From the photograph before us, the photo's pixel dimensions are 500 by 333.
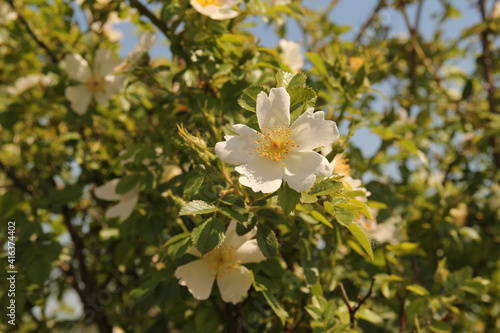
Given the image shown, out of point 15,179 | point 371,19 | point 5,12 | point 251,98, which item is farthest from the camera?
point 371,19

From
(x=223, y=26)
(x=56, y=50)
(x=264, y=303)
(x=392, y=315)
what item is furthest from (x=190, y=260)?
(x=56, y=50)

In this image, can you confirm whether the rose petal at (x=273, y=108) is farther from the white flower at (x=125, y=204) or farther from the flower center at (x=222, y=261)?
the white flower at (x=125, y=204)

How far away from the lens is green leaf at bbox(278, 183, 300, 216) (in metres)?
0.91

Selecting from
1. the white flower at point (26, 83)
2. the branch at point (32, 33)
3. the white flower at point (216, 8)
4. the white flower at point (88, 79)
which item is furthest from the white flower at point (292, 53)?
the white flower at point (26, 83)

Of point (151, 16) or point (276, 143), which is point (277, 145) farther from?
point (151, 16)

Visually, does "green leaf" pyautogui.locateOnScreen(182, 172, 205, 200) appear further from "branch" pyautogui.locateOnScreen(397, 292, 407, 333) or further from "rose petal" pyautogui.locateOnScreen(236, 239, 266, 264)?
"branch" pyautogui.locateOnScreen(397, 292, 407, 333)

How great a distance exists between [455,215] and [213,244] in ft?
3.84

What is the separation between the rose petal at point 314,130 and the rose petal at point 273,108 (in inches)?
1.2

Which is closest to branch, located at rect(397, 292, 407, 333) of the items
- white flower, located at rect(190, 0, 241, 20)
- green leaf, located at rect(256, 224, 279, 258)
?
green leaf, located at rect(256, 224, 279, 258)

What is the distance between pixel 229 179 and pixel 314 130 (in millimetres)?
201

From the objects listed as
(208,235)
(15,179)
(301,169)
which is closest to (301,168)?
(301,169)

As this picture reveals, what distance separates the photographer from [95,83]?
174 cm

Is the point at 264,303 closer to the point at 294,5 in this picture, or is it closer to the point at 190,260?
the point at 190,260

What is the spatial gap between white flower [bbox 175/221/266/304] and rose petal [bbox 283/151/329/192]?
0.84 ft
